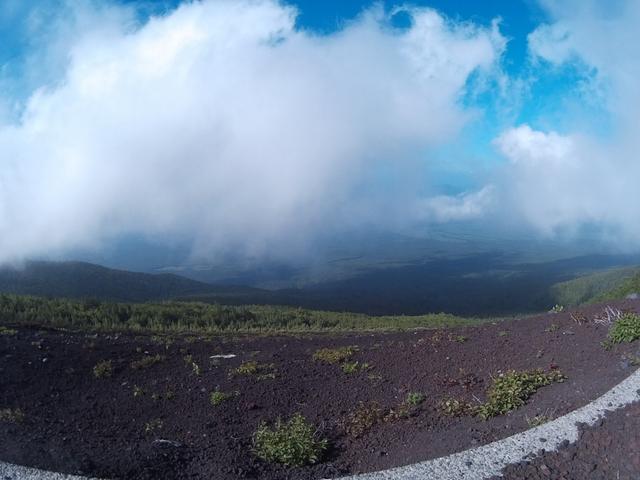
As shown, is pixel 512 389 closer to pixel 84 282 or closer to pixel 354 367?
pixel 354 367

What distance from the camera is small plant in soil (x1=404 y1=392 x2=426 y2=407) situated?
29.5 feet

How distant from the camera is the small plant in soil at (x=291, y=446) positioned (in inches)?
278

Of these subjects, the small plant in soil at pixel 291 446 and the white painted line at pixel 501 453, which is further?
the small plant in soil at pixel 291 446

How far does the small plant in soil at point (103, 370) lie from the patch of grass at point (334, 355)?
485 centimetres

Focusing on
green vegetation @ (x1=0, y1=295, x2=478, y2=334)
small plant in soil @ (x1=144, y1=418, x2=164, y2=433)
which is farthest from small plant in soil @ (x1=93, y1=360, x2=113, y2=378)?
green vegetation @ (x1=0, y1=295, x2=478, y2=334)

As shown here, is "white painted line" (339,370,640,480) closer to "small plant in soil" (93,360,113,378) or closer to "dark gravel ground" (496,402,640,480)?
"dark gravel ground" (496,402,640,480)

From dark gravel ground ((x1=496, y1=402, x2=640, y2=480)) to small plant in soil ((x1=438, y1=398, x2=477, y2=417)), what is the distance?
6.49ft

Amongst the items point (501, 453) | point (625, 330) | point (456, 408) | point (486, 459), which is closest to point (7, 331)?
point (456, 408)

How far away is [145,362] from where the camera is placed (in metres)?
12.1

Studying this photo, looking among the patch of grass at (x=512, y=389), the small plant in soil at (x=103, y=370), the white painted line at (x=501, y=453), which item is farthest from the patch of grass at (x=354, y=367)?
the small plant in soil at (x=103, y=370)

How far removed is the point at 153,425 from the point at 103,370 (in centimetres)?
344

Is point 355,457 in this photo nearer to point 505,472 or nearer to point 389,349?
point 505,472

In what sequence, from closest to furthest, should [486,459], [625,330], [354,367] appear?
[486,459]
[625,330]
[354,367]

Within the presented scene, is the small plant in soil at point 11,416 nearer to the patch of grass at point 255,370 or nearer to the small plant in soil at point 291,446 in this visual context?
the patch of grass at point 255,370
